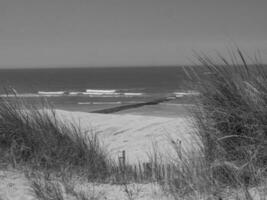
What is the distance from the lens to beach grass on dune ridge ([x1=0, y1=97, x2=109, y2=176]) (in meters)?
4.50

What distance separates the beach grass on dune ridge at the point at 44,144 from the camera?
4.50 metres

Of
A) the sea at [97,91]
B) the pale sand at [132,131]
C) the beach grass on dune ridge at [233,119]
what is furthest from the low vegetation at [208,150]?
the pale sand at [132,131]

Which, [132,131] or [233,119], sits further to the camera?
[132,131]

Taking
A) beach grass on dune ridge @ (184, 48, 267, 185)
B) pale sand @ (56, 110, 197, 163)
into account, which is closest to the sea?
beach grass on dune ridge @ (184, 48, 267, 185)

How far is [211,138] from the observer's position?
141 inches

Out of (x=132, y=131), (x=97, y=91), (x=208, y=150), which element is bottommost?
(x=132, y=131)

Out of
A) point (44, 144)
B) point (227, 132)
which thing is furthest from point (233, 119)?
point (44, 144)

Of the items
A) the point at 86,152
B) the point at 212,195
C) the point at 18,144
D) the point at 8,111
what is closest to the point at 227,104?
the point at 212,195

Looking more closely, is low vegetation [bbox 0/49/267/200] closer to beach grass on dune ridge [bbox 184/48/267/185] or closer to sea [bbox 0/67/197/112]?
beach grass on dune ridge [bbox 184/48/267/185]

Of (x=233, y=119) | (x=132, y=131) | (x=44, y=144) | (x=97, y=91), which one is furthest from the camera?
(x=97, y=91)

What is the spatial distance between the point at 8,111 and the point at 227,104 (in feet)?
10.6

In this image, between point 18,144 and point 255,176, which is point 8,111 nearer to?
point 18,144

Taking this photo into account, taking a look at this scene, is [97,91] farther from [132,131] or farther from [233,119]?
[233,119]

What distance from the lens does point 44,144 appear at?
15.4 ft
